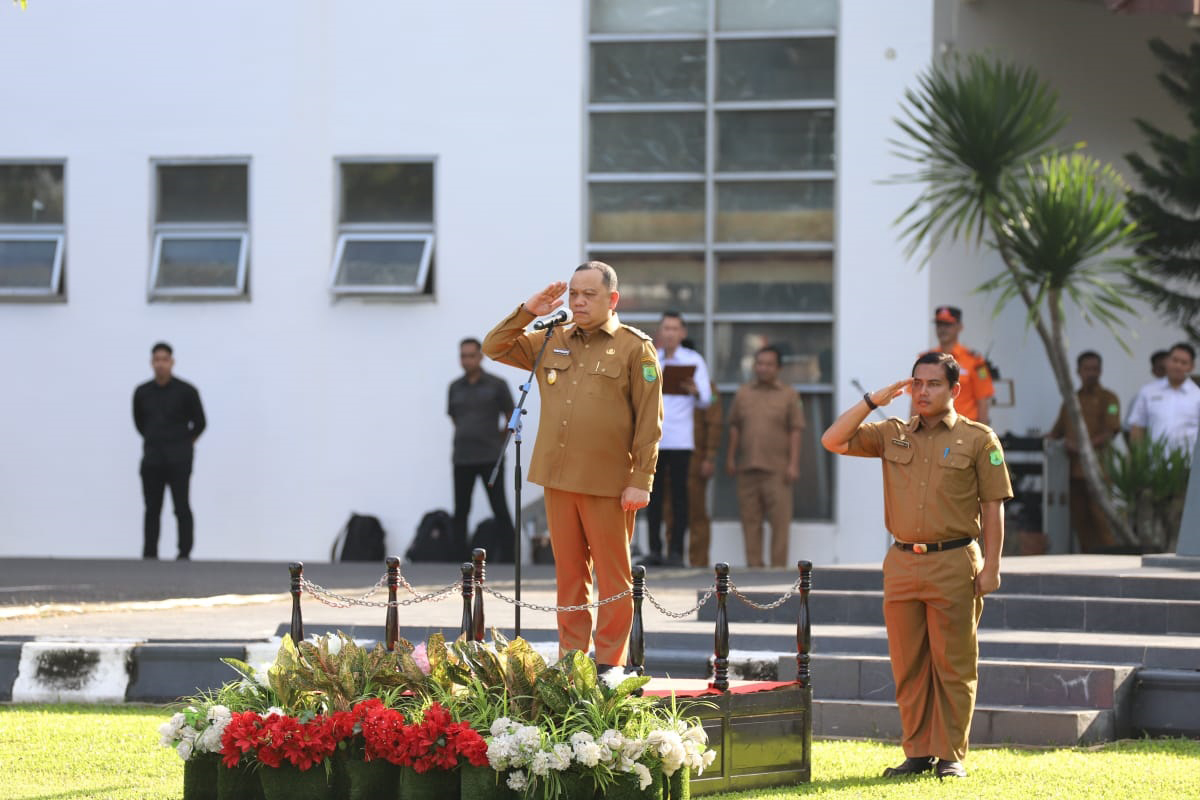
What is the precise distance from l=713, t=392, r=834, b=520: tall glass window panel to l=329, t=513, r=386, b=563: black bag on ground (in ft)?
9.42

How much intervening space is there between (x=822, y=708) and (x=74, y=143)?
34.6 feet

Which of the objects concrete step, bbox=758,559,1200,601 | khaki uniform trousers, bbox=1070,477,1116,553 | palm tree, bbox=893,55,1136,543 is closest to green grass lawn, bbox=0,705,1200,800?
concrete step, bbox=758,559,1200,601

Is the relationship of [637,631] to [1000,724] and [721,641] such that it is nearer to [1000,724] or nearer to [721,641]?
[721,641]

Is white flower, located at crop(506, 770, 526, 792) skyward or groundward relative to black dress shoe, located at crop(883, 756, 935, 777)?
skyward

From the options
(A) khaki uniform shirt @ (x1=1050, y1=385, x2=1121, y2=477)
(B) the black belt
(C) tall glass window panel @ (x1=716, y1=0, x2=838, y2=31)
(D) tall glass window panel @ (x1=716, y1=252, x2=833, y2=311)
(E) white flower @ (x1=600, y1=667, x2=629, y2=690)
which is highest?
(C) tall glass window panel @ (x1=716, y1=0, x2=838, y2=31)

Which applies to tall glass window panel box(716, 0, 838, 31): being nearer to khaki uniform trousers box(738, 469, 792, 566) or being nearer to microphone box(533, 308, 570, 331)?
khaki uniform trousers box(738, 469, 792, 566)

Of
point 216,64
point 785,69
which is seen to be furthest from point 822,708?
point 216,64

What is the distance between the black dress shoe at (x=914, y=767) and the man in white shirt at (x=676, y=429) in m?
6.92

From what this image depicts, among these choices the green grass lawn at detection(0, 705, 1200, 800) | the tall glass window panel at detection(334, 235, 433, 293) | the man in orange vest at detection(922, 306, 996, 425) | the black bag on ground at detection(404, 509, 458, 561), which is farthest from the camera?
the tall glass window panel at detection(334, 235, 433, 293)

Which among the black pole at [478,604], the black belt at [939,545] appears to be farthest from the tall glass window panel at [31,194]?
the black belt at [939,545]

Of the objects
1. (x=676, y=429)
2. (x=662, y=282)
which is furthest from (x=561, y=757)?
(x=662, y=282)

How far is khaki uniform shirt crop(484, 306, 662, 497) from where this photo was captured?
773cm

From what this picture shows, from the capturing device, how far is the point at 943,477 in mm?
7324

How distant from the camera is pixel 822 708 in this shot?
8.67 metres
